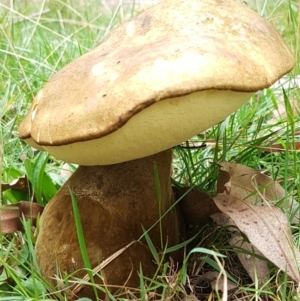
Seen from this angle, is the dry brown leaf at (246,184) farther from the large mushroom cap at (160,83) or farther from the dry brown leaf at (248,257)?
the large mushroom cap at (160,83)

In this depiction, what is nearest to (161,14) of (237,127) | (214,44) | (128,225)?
(214,44)

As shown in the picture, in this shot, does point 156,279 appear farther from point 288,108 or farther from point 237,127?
point 237,127

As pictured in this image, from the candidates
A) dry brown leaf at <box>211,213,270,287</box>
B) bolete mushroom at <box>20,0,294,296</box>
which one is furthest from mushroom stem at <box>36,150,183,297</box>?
dry brown leaf at <box>211,213,270,287</box>

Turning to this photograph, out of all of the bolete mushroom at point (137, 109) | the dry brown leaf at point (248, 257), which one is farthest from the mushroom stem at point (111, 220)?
the dry brown leaf at point (248, 257)

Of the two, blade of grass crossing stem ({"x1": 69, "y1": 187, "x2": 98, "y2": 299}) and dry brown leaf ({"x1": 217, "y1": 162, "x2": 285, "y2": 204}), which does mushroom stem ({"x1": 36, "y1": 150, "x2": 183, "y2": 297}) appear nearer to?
blade of grass crossing stem ({"x1": 69, "y1": 187, "x2": 98, "y2": 299})

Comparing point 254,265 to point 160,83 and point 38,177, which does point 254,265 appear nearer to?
point 160,83

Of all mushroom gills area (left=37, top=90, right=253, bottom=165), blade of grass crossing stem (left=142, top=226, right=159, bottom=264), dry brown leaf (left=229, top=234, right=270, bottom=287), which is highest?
mushroom gills area (left=37, top=90, right=253, bottom=165)
